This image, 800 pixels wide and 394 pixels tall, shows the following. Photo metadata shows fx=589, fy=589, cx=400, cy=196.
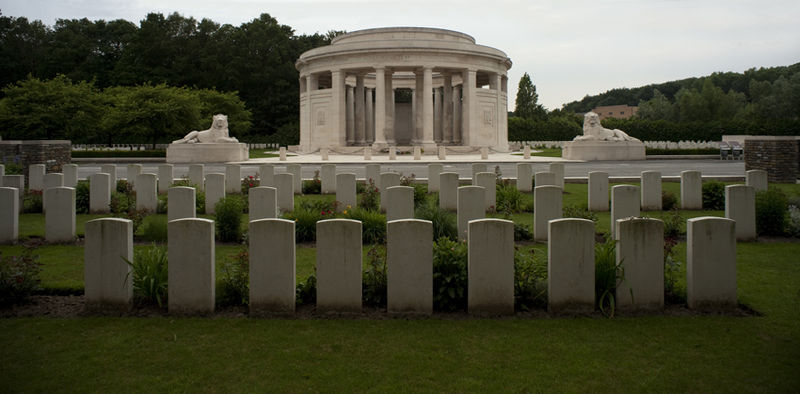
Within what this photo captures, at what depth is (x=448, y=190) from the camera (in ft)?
44.7

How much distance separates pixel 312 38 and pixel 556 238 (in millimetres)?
75134

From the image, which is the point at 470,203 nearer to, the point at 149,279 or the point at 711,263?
the point at 711,263

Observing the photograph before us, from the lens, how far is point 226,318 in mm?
6301

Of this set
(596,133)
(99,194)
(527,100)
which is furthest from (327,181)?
(527,100)

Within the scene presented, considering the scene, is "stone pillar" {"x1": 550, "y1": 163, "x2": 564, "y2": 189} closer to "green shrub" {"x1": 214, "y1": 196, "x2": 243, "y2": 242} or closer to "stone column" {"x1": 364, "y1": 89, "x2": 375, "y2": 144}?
"green shrub" {"x1": 214, "y1": 196, "x2": 243, "y2": 242}

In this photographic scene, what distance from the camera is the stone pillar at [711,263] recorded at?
Result: 6.25 metres

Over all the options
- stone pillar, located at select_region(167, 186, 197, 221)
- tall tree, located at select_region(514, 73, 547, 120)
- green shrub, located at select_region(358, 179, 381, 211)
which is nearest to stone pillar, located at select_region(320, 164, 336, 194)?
green shrub, located at select_region(358, 179, 381, 211)

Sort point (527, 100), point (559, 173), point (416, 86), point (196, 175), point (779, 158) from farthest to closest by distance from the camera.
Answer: point (527, 100) → point (416, 86) → point (779, 158) → point (196, 175) → point (559, 173)

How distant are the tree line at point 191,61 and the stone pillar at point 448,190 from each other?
54922 millimetres

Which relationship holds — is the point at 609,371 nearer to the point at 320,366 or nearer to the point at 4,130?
the point at 320,366

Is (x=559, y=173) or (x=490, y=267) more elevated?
(x=559, y=173)

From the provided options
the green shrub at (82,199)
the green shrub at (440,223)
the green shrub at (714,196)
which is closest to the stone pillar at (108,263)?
the green shrub at (440,223)

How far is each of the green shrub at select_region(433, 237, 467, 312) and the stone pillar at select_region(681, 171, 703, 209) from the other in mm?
9457

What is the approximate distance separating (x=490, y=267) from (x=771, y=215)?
7.41 meters
